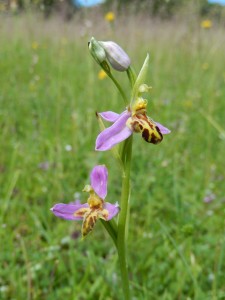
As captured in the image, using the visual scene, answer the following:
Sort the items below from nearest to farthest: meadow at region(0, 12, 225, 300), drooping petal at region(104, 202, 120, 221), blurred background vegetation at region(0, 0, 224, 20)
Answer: drooping petal at region(104, 202, 120, 221)
meadow at region(0, 12, 225, 300)
blurred background vegetation at region(0, 0, 224, 20)

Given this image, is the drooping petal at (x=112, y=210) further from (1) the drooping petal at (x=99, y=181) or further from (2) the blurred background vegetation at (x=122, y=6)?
(2) the blurred background vegetation at (x=122, y=6)

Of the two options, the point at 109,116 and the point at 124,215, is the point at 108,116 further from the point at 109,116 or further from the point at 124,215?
the point at 124,215

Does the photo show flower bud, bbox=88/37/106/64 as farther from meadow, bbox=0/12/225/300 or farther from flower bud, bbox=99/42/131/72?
meadow, bbox=0/12/225/300

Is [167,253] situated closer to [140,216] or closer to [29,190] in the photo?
[140,216]

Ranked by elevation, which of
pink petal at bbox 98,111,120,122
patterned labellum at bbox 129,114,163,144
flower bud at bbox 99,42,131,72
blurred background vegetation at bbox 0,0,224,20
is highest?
flower bud at bbox 99,42,131,72

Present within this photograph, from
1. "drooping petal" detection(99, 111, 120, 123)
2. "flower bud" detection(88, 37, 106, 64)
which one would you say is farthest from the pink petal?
"flower bud" detection(88, 37, 106, 64)

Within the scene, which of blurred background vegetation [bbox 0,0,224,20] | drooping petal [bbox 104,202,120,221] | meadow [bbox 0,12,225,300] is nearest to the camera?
drooping petal [bbox 104,202,120,221]

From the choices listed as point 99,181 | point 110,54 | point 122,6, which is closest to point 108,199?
point 99,181
